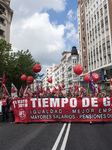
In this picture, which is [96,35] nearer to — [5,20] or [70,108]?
[5,20]

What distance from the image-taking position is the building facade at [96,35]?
104ft

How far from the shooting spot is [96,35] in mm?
36031

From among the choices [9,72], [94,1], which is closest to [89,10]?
[94,1]

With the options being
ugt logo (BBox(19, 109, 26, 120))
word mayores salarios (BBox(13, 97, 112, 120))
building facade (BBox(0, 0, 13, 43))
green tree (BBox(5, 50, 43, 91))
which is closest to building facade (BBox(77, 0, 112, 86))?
green tree (BBox(5, 50, 43, 91))

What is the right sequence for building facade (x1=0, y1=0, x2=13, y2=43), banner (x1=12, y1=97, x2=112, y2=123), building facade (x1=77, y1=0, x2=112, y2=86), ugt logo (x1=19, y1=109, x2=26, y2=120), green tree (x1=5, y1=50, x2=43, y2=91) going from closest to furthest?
1. banner (x1=12, y1=97, x2=112, y2=123)
2. ugt logo (x1=19, y1=109, x2=26, y2=120)
3. green tree (x1=5, y1=50, x2=43, y2=91)
4. building facade (x1=77, y1=0, x2=112, y2=86)
5. building facade (x1=0, y1=0, x2=13, y2=43)

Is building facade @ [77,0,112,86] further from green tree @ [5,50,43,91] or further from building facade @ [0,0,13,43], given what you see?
building facade @ [0,0,13,43]

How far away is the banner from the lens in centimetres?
862

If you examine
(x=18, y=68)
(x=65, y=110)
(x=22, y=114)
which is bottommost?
(x=22, y=114)

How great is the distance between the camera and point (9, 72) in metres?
22.1

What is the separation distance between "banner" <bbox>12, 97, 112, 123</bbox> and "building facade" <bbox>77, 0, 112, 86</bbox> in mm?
22648

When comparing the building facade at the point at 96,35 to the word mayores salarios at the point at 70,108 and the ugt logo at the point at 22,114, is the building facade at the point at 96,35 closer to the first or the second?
the word mayores salarios at the point at 70,108

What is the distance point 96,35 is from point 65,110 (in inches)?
1207

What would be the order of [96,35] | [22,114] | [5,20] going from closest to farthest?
[22,114], [5,20], [96,35]

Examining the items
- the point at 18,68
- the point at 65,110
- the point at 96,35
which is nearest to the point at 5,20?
the point at 18,68
